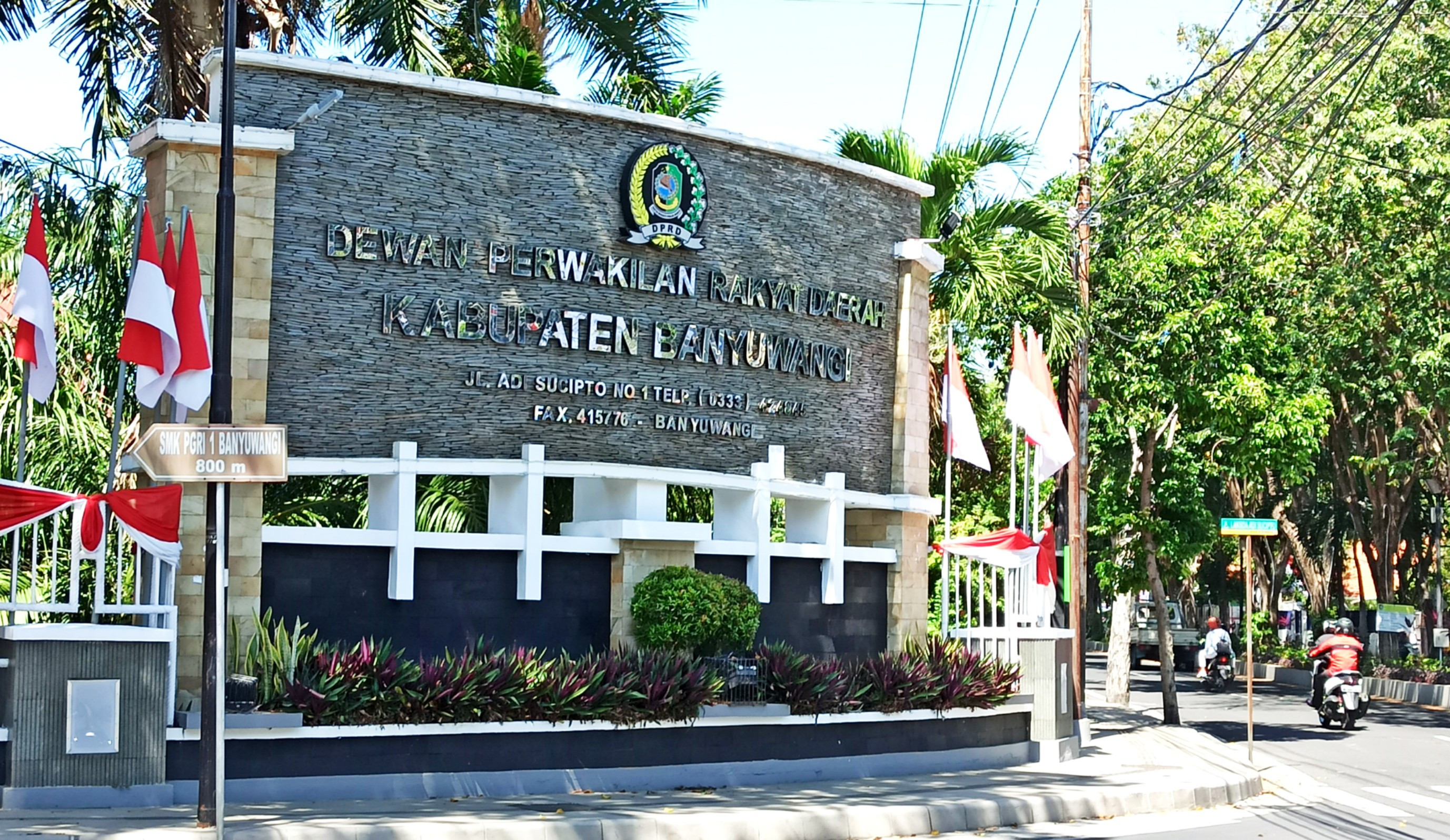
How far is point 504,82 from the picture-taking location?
19.2m

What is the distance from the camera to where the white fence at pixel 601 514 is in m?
14.8

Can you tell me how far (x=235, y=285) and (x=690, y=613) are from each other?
5.25 meters

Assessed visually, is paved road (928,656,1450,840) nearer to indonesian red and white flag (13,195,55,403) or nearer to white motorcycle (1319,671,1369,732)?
white motorcycle (1319,671,1369,732)

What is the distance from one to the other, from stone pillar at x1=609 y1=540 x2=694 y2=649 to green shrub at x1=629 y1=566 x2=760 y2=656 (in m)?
0.08

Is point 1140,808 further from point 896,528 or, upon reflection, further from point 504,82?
point 504,82

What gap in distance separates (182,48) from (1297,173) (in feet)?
86.8

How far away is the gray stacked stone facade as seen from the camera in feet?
48.8

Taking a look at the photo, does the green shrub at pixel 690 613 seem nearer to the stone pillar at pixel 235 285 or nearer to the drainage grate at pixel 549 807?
the drainage grate at pixel 549 807

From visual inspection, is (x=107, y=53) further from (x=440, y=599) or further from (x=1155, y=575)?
(x=1155, y=575)

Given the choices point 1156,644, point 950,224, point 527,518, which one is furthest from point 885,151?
point 1156,644

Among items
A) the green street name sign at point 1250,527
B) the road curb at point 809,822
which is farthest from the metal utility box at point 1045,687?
the road curb at point 809,822

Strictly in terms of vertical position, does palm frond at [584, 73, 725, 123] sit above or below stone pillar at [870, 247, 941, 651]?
above

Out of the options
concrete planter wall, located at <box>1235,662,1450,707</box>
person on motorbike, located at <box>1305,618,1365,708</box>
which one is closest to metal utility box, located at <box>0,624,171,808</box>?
person on motorbike, located at <box>1305,618,1365,708</box>

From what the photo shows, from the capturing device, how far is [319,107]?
1467 cm
